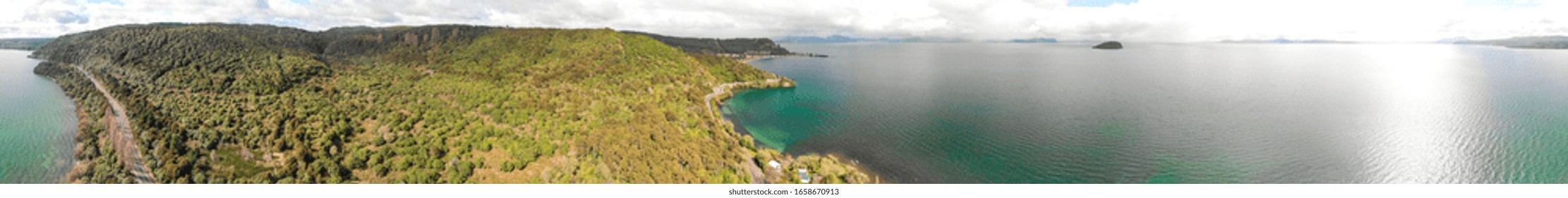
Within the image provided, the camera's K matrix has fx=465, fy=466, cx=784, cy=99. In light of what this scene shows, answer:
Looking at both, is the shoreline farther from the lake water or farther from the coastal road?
the lake water

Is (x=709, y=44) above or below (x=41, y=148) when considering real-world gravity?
above

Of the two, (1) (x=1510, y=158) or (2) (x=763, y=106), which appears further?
(2) (x=763, y=106)

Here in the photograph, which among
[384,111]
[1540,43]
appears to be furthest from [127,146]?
[1540,43]

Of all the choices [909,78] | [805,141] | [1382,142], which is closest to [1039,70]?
[909,78]

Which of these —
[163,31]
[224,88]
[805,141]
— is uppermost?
[163,31]

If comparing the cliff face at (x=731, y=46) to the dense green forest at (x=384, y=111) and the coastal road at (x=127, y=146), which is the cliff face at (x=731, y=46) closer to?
the dense green forest at (x=384, y=111)

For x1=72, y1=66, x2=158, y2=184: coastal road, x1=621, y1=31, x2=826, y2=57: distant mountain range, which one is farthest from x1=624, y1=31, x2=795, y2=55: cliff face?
x1=72, y1=66, x2=158, y2=184: coastal road

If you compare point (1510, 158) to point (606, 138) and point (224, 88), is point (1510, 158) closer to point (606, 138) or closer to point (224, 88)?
point (606, 138)
